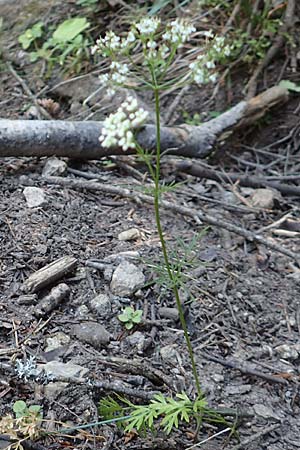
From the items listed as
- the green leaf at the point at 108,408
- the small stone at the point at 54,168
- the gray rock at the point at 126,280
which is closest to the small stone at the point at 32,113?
the small stone at the point at 54,168

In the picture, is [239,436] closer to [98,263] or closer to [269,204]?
[98,263]

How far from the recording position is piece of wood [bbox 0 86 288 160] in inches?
105

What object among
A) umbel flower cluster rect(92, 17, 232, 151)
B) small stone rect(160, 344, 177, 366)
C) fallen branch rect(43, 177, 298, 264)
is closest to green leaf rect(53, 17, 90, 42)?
fallen branch rect(43, 177, 298, 264)

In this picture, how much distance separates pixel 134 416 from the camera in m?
1.52

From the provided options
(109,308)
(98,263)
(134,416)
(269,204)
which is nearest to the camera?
(134,416)

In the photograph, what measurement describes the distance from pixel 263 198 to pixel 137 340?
129 centimetres

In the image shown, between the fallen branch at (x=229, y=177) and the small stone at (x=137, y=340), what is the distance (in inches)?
48.5

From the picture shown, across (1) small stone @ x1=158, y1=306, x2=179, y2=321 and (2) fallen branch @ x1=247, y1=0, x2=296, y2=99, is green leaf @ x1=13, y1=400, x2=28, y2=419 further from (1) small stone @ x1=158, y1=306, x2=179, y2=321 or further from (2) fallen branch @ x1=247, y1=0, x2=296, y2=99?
(2) fallen branch @ x1=247, y1=0, x2=296, y2=99

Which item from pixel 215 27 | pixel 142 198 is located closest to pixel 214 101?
pixel 215 27

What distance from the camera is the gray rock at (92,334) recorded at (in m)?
1.89

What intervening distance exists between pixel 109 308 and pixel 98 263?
9.0 inches

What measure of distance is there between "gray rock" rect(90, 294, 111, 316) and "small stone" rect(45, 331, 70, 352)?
157 millimetres

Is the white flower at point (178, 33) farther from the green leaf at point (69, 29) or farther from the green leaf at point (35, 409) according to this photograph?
the green leaf at point (69, 29)

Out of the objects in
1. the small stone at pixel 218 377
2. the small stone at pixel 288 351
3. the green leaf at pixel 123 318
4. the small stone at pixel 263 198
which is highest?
the green leaf at pixel 123 318
